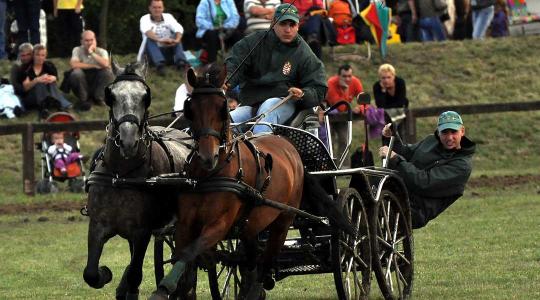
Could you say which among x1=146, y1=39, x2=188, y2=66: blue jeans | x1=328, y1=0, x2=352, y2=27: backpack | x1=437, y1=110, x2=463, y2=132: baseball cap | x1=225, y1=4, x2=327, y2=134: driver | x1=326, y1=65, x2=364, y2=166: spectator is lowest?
x1=146, y1=39, x2=188, y2=66: blue jeans

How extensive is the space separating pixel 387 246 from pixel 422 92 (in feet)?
52.2

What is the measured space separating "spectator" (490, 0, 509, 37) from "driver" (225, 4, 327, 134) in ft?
59.9

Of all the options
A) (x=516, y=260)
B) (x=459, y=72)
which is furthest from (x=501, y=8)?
(x=516, y=260)

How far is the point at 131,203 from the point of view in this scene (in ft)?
31.4

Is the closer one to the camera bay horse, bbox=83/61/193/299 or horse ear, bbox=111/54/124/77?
bay horse, bbox=83/61/193/299

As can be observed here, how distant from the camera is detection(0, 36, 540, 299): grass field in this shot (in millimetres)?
12523

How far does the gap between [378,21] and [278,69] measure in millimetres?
14703

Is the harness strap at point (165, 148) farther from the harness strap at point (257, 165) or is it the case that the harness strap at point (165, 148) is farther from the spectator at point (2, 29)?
the spectator at point (2, 29)

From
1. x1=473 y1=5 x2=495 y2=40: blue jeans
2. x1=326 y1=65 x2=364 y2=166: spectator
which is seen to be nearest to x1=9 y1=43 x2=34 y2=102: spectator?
x1=326 y1=65 x2=364 y2=166: spectator

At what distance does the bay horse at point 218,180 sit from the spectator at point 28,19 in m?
13.9

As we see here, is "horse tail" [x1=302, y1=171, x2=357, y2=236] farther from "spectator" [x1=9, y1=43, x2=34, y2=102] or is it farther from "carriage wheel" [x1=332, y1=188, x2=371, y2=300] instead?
"spectator" [x1=9, y1=43, x2=34, y2=102]

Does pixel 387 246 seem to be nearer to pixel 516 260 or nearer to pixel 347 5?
pixel 516 260

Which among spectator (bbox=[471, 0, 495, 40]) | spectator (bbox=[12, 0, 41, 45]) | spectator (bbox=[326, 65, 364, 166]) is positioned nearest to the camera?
spectator (bbox=[326, 65, 364, 166])

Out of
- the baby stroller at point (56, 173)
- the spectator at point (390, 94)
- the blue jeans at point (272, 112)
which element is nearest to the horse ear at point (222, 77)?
the blue jeans at point (272, 112)
